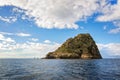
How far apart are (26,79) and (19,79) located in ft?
4.32

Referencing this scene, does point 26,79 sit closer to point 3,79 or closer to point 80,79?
point 3,79

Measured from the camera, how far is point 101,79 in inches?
1422

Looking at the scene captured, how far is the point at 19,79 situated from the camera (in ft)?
114

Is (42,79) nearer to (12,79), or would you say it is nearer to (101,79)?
(12,79)

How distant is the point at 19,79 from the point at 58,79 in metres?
7.21

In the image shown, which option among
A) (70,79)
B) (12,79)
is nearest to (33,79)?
(12,79)

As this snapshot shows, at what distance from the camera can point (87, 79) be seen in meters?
35.9

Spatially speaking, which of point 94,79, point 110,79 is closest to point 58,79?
point 94,79

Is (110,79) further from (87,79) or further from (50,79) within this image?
(50,79)

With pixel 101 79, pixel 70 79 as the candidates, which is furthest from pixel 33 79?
pixel 101 79

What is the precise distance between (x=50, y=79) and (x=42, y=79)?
1.50m

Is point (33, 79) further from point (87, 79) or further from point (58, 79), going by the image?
point (87, 79)

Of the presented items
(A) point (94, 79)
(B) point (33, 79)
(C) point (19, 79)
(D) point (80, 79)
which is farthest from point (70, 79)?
(C) point (19, 79)

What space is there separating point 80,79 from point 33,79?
8872 millimetres
